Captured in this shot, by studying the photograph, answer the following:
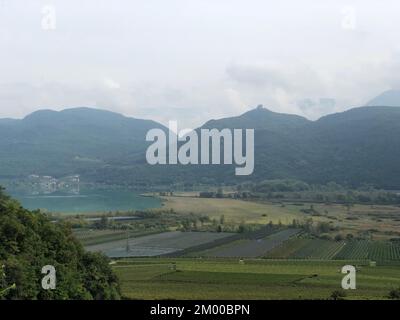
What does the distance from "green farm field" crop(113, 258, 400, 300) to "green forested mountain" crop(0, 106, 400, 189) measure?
1594 inches

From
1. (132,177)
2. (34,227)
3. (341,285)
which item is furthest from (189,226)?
(132,177)

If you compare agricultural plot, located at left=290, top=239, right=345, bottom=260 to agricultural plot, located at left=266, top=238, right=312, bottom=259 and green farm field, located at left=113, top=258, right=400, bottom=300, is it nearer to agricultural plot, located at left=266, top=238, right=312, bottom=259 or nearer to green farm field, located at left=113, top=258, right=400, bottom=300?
agricultural plot, located at left=266, top=238, right=312, bottom=259

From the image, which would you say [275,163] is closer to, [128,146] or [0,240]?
[128,146]

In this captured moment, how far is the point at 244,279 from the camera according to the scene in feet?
60.3

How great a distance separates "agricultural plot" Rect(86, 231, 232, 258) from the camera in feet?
84.5

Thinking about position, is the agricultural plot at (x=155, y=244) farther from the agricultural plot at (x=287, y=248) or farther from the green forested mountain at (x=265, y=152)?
the green forested mountain at (x=265, y=152)

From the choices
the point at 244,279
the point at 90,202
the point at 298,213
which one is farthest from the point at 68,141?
the point at 244,279

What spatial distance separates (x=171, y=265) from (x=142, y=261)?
73.4 inches

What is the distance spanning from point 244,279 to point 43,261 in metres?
8.04

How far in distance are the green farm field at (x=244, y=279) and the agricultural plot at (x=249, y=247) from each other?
1.94 meters

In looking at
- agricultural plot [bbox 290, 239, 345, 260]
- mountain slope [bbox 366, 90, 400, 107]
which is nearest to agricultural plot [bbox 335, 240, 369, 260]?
agricultural plot [bbox 290, 239, 345, 260]

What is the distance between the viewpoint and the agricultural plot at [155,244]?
25750 millimetres

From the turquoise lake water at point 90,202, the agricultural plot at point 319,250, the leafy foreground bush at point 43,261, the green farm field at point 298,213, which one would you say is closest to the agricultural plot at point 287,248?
the agricultural plot at point 319,250
